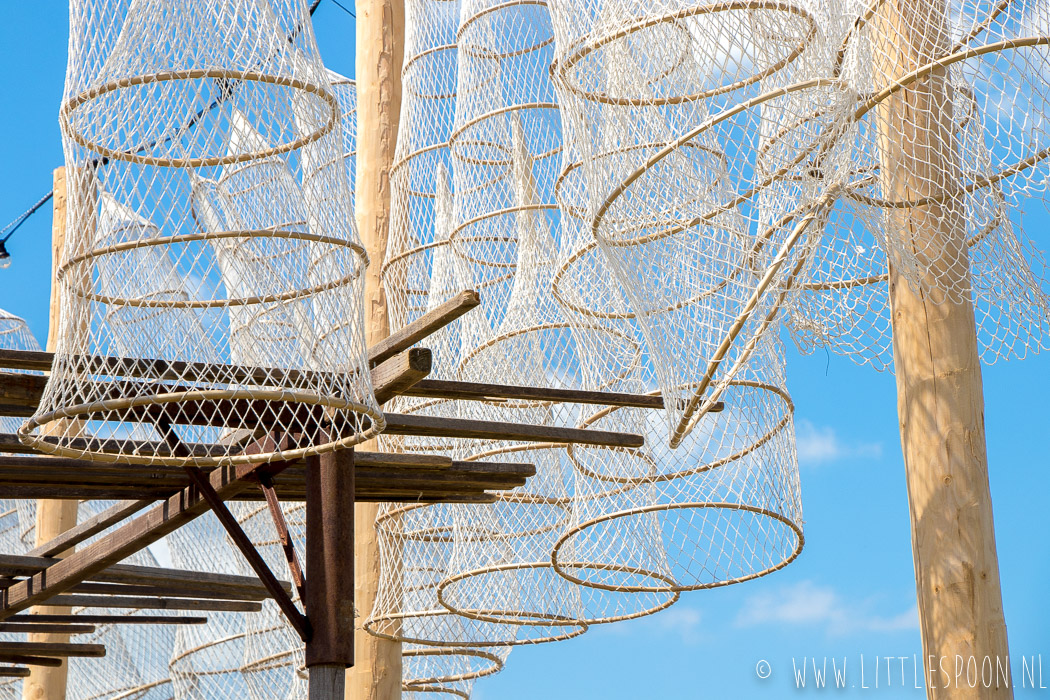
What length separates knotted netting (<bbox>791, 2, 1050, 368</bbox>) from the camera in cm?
413

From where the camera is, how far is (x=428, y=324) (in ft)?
14.1

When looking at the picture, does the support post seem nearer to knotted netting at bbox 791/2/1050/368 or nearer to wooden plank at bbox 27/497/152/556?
wooden plank at bbox 27/497/152/556

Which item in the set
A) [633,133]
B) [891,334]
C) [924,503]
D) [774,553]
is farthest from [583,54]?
[774,553]

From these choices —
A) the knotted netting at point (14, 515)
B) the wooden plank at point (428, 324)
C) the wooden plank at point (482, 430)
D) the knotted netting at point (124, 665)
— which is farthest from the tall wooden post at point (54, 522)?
the wooden plank at point (428, 324)

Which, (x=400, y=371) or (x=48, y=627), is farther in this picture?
(x=48, y=627)

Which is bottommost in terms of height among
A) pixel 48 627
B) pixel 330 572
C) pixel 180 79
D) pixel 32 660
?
pixel 330 572

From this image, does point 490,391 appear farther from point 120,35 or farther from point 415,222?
point 415,222

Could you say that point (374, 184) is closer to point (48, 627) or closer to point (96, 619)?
point (96, 619)

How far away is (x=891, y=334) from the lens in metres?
5.19

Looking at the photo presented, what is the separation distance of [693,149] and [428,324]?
4.05 feet

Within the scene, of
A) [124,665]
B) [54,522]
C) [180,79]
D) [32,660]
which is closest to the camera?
[180,79]

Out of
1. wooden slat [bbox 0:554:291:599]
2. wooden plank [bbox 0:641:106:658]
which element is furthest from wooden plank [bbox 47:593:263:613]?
wooden slat [bbox 0:554:291:599]

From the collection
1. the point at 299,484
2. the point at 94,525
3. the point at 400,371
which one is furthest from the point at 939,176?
the point at 94,525

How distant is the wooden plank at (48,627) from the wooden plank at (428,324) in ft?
16.2
